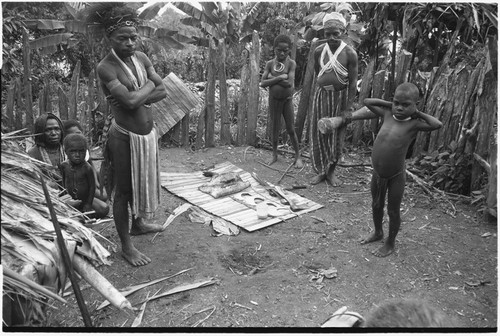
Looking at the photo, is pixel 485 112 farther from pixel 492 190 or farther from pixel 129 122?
pixel 129 122

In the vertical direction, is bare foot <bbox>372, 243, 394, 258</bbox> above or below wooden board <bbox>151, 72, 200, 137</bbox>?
below

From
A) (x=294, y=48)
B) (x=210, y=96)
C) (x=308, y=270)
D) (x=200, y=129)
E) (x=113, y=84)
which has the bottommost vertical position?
(x=308, y=270)

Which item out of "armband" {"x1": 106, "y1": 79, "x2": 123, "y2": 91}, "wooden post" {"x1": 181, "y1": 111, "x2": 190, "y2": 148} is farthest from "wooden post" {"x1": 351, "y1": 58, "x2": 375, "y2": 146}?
"armband" {"x1": 106, "y1": 79, "x2": 123, "y2": 91}

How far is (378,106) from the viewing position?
3613 millimetres

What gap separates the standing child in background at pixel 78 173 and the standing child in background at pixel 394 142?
2.52 metres

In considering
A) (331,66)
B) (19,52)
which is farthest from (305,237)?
(19,52)

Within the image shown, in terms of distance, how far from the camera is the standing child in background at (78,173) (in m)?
3.98

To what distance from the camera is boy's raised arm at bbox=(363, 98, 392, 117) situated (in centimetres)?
354

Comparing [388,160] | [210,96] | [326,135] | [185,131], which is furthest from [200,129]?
[388,160]

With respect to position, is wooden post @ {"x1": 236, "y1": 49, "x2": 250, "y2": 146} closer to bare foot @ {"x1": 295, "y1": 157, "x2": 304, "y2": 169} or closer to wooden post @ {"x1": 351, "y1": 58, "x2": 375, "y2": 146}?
bare foot @ {"x1": 295, "y1": 157, "x2": 304, "y2": 169}

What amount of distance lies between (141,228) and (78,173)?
2.53 ft

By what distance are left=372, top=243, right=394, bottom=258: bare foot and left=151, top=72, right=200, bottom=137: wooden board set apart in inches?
150

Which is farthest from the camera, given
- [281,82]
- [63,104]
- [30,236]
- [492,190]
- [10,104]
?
[10,104]

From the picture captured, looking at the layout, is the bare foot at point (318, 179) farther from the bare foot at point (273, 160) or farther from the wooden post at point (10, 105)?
the wooden post at point (10, 105)
